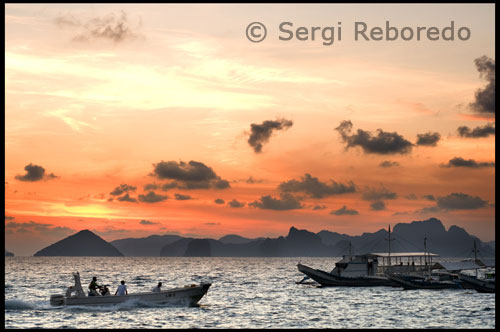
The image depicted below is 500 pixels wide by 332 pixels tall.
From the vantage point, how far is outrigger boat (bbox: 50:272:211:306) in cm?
7000

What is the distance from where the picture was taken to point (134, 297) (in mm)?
70938

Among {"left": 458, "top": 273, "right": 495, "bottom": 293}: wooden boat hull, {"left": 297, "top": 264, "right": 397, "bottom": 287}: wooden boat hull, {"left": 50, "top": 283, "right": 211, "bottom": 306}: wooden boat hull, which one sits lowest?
{"left": 297, "top": 264, "right": 397, "bottom": 287}: wooden boat hull

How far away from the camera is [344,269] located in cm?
12338

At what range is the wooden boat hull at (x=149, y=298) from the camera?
70000 mm

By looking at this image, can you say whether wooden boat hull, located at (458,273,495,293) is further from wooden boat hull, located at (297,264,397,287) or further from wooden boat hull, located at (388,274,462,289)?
wooden boat hull, located at (297,264,397,287)

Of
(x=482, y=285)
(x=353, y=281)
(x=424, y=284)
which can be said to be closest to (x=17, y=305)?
(x=353, y=281)

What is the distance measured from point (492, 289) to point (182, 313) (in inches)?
1965

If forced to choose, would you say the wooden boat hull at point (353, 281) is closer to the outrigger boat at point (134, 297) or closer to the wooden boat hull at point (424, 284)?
the wooden boat hull at point (424, 284)

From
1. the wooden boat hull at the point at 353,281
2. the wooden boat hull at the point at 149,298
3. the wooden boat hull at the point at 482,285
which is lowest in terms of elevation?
the wooden boat hull at the point at 353,281

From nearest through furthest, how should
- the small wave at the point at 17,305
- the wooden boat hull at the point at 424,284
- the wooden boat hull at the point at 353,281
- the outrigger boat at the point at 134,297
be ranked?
1. the outrigger boat at the point at 134,297
2. the small wave at the point at 17,305
3. the wooden boat hull at the point at 424,284
4. the wooden boat hull at the point at 353,281

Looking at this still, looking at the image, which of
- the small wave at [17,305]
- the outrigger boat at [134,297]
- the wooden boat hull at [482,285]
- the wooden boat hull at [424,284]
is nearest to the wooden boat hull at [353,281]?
the wooden boat hull at [424,284]

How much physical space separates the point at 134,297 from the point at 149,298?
185cm

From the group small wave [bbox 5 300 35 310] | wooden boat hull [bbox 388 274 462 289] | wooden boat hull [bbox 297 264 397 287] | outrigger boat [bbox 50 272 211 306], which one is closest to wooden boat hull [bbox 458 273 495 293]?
wooden boat hull [bbox 388 274 462 289]

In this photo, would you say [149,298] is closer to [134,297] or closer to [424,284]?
[134,297]
